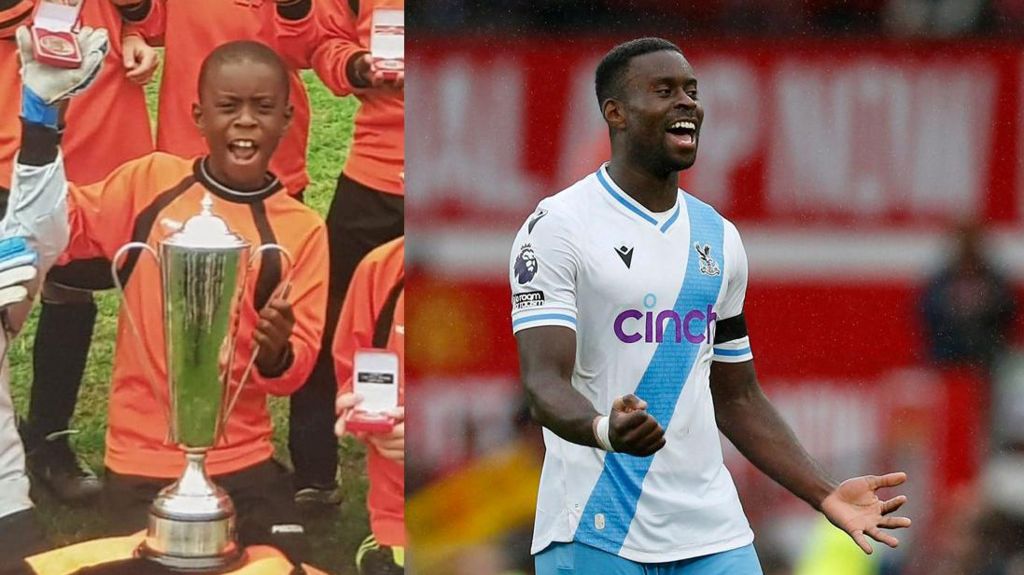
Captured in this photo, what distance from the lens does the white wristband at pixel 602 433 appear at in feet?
10.3

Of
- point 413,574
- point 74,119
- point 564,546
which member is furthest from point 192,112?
point 564,546

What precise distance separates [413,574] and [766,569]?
140cm

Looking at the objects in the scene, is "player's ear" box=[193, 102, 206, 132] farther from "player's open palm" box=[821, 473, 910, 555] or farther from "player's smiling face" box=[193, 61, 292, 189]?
"player's open palm" box=[821, 473, 910, 555]

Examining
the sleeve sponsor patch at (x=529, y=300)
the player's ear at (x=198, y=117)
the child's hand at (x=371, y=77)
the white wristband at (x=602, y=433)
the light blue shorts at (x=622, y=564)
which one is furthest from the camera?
the player's ear at (x=198, y=117)

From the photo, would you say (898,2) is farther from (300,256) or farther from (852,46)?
(300,256)

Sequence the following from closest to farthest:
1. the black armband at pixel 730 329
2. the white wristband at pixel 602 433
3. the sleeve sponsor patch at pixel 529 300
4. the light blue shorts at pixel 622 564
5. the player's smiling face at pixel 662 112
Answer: the white wristband at pixel 602 433
the sleeve sponsor patch at pixel 529 300
the light blue shorts at pixel 622 564
the player's smiling face at pixel 662 112
the black armband at pixel 730 329

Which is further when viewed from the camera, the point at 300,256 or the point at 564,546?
the point at 300,256

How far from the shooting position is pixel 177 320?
652 centimetres

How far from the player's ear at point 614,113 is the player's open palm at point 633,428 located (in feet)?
3.10

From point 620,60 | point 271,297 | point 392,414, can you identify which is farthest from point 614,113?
point 271,297

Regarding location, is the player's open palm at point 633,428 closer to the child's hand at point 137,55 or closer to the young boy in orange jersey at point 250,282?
the young boy in orange jersey at point 250,282

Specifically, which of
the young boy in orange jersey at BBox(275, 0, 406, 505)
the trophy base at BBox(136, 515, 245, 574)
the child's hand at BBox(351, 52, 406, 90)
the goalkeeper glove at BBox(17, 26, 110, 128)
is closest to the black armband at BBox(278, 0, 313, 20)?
the young boy in orange jersey at BBox(275, 0, 406, 505)

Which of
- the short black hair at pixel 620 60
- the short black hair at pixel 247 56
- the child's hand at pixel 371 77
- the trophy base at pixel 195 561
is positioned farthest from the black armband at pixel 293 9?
the short black hair at pixel 620 60

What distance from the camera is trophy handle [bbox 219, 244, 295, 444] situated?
6488mm
